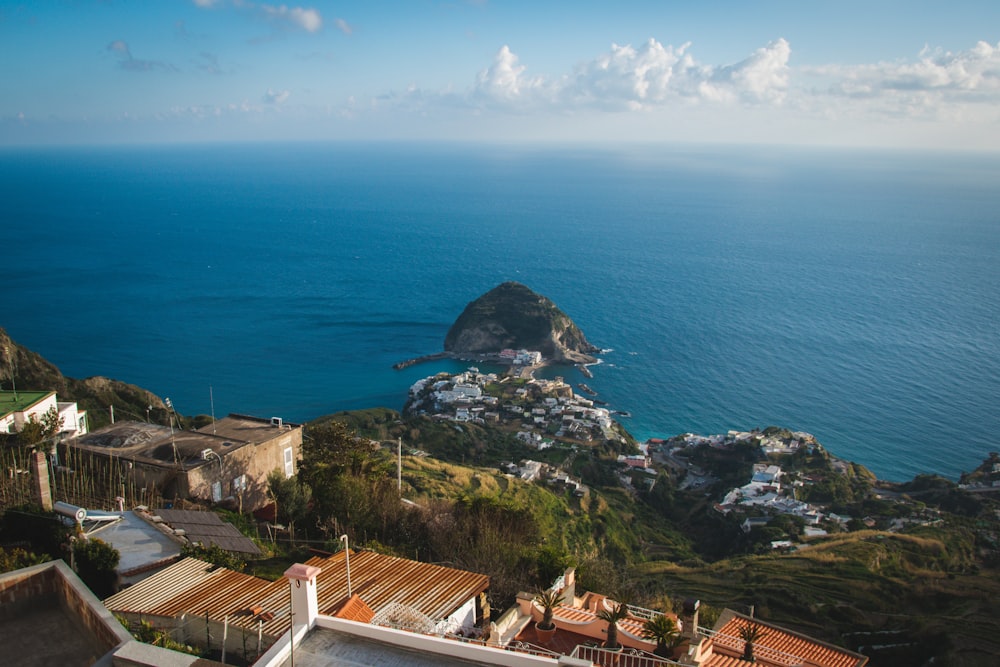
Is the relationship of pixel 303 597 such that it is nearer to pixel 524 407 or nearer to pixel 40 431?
pixel 40 431

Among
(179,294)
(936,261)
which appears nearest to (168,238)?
(179,294)

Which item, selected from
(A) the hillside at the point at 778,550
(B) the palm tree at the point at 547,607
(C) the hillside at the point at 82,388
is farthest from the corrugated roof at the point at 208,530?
(C) the hillside at the point at 82,388

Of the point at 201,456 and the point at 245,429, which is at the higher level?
the point at 201,456

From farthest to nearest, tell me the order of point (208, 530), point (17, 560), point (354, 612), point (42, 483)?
point (208, 530) → point (42, 483) → point (17, 560) → point (354, 612)

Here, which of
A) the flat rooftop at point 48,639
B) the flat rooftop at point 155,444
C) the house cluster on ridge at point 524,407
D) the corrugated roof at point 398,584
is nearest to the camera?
the flat rooftop at point 48,639

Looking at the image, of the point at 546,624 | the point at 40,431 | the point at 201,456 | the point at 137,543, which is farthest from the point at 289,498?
the point at 546,624

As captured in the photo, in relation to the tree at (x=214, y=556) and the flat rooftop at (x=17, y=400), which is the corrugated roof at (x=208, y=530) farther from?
the flat rooftop at (x=17, y=400)

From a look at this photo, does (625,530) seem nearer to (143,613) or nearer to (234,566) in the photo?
(234,566)
